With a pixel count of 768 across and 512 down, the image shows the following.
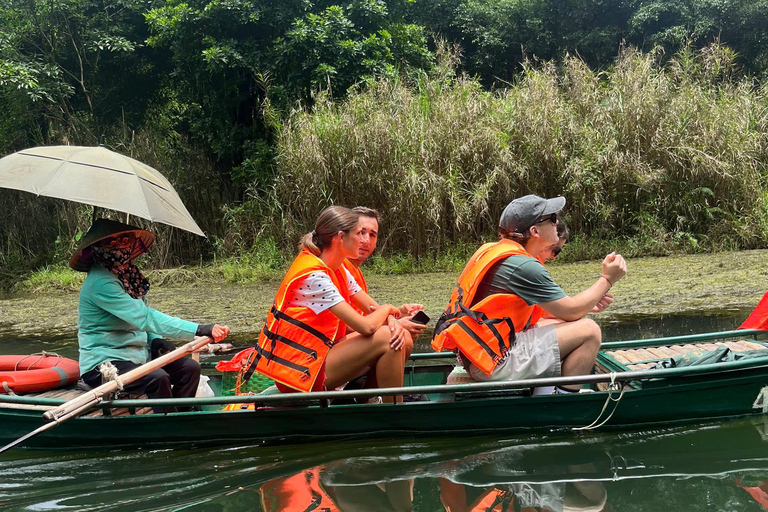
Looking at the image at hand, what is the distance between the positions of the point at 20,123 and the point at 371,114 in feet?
25.2

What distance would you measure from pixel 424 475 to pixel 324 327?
84cm

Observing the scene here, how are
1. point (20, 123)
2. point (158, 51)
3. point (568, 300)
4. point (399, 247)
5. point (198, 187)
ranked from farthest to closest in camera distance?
point (158, 51) → point (20, 123) → point (198, 187) → point (399, 247) → point (568, 300)

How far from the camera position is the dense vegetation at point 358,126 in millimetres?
9477

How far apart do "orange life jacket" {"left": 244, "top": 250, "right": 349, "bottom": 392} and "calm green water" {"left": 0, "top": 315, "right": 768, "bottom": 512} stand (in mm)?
479

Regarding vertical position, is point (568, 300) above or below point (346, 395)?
above

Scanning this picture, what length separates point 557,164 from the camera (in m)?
9.59

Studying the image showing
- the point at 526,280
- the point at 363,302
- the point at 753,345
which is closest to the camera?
the point at 526,280

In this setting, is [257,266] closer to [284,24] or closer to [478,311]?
[284,24]

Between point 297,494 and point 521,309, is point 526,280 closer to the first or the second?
point 521,309

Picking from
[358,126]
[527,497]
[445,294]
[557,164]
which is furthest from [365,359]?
[557,164]

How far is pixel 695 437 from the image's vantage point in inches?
139

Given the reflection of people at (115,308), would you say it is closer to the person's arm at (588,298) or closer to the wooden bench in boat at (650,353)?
the person's arm at (588,298)

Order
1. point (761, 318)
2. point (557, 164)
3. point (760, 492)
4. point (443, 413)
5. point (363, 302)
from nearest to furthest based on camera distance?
point (760, 492) → point (443, 413) → point (363, 302) → point (761, 318) → point (557, 164)

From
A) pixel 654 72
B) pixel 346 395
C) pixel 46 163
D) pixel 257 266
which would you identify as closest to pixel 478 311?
pixel 346 395
